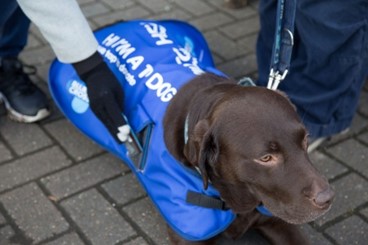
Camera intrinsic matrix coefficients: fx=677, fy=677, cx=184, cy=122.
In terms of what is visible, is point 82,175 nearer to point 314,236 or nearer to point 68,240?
point 68,240

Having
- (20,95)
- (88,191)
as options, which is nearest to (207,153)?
(88,191)

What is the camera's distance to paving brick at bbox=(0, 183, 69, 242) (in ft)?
10.6

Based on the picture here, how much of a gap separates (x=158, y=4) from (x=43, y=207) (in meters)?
2.38

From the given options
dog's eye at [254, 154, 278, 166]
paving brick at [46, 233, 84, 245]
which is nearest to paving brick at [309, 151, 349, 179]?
dog's eye at [254, 154, 278, 166]

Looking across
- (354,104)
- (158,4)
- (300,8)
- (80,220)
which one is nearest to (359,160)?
(354,104)

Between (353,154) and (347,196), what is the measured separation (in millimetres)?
372

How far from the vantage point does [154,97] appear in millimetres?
3193

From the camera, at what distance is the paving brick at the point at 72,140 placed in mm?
3762

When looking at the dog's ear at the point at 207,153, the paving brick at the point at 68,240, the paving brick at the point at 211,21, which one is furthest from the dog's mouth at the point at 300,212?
the paving brick at the point at 211,21

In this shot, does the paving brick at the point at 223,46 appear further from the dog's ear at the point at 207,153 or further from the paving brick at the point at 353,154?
the dog's ear at the point at 207,153

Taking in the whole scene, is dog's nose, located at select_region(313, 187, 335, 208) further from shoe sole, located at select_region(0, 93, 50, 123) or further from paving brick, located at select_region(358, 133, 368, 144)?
shoe sole, located at select_region(0, 93, 50, 123)

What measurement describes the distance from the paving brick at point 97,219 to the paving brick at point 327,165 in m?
1.08

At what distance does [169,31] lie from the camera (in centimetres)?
380

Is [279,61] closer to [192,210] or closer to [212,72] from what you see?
[212,72]
